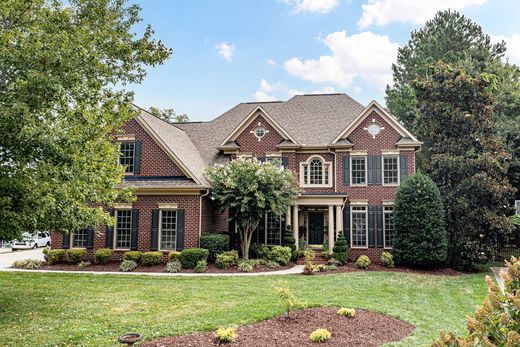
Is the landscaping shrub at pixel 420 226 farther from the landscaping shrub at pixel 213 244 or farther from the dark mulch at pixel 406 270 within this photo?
the landscaping shrub at pixel 213 244

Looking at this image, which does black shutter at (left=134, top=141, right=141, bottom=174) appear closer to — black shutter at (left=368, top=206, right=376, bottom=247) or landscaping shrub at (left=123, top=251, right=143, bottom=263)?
landscaping shrub at (left=123, top=251, right=143, bottom=263)

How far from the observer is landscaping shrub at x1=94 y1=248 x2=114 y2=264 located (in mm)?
16797

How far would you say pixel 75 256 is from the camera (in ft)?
55.8

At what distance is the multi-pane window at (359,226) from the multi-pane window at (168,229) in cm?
883

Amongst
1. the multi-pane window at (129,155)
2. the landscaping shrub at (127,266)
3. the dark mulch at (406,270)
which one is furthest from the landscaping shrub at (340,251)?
the multi-pane window at (129,155)

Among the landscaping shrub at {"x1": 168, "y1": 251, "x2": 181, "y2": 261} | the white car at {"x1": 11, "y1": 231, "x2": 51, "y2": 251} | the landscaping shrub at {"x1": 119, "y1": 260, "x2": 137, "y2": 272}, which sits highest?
the landscaping shrub at {"x1": 168, "y1": 251, "x2": 181, "y2": 261}

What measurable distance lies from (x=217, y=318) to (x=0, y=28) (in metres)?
7.63

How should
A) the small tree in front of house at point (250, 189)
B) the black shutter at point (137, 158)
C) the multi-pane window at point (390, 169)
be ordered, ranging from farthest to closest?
1. the multi-pane window at point (390, 169)
2. the black shutter at point (137, 158)
3. the small tree in front of house at point (250, 189)

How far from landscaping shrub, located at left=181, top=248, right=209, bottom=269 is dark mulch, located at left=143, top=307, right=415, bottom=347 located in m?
8.40

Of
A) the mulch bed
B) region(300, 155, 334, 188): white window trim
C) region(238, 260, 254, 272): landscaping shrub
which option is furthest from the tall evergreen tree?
region(238, 260, 254, 272): landscaping shrub

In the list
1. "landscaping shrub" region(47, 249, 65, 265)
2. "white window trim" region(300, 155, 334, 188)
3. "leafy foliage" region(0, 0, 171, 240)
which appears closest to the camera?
"leafy foliage" region(0, 0, 171, 240)

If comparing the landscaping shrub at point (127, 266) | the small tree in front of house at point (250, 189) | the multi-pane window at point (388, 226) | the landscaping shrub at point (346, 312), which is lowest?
the landscaping shrub at point (127, 266)

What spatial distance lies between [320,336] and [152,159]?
13.3 m

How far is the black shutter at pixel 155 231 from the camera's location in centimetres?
1711
